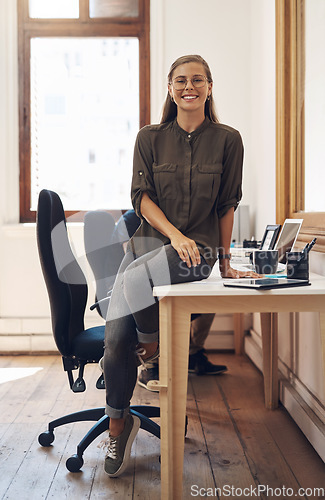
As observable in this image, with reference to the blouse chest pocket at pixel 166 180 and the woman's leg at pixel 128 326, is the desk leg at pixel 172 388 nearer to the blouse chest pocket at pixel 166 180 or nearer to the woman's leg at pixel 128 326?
the woman's leg at pixel 128 326

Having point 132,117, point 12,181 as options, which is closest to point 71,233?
point 12,181

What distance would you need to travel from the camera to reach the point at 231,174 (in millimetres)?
1936

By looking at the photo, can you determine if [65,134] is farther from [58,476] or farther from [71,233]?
[58,476]

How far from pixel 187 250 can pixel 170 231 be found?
11 centimetres

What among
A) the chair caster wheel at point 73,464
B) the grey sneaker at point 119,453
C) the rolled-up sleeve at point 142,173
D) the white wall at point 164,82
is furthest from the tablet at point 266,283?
the white wall at point 164,82

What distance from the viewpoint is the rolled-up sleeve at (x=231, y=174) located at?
6.33 feet

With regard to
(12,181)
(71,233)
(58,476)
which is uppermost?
(12,181)

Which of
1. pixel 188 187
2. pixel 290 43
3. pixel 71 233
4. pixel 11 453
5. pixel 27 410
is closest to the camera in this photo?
pixel 188 187

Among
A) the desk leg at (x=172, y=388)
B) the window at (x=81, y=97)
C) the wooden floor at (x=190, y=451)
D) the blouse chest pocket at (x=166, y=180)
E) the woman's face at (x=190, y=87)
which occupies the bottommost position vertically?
the wooden floor at (x=190, y=451)

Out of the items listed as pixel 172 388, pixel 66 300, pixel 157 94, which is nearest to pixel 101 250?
pixel 66 300

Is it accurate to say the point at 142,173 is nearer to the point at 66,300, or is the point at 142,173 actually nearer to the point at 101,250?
the point at 66,300

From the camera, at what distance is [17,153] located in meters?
3.95

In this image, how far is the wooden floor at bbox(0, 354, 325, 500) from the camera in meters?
1.81

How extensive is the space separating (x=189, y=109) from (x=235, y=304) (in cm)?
73
